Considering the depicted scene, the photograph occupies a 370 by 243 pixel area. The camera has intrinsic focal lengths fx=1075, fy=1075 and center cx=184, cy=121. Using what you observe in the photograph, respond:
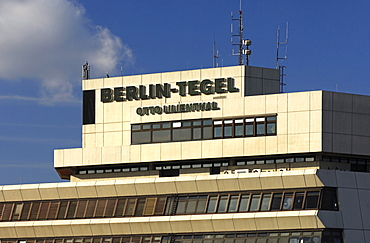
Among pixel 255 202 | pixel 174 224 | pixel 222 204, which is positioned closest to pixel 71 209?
pixel 174 224

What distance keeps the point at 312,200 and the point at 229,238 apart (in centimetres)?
794

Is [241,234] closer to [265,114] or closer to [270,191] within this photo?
[270,191]

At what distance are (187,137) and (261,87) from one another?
7.80 meters

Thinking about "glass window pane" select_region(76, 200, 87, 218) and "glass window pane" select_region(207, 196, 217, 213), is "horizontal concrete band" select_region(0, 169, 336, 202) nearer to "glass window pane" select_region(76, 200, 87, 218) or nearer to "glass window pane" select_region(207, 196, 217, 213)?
"glass window pane" select_region(76, 200, 87, 218)

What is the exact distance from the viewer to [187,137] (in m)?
94.2

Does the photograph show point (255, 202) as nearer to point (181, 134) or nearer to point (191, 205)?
point (191, 205)

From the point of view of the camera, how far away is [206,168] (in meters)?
93.8

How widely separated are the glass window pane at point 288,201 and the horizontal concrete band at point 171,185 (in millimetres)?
650

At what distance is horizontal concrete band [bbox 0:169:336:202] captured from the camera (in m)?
86.4

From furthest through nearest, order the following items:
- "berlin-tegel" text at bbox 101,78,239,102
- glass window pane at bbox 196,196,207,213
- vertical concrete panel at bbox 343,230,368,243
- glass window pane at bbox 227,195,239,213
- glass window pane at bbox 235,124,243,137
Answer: "berlin-tegel" text at bbox 101,78,239,102 → glass window pane at bbox 235,124,243,137 → glass window pane at bbox 196,196,207,213 → glass window pane at bbox 227,195,239,213 → vertical concrete panel at bbox 343,230,368,243

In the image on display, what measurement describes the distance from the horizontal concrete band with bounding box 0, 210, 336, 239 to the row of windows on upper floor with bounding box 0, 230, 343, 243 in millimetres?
400

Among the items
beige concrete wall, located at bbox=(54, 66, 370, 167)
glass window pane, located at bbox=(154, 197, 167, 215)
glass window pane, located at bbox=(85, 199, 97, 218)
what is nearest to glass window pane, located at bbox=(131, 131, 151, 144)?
beige concrete wall, located at bbox=(54, 66, 370, 167)

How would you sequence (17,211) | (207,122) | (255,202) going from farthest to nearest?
(17,211), (207,122), (255,202)

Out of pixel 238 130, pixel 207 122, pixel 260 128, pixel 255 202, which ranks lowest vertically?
pixel 255 202
